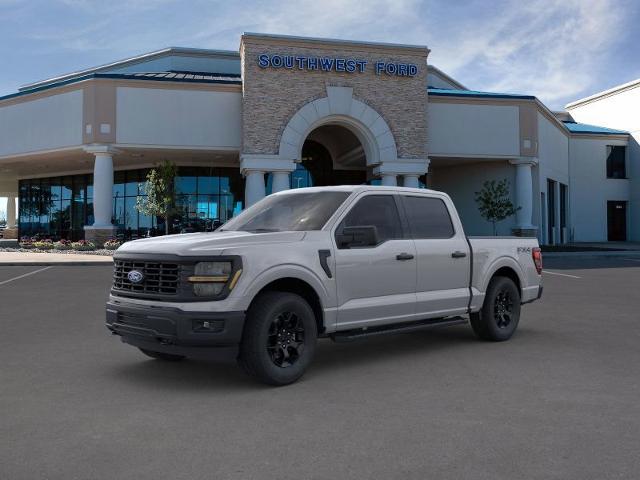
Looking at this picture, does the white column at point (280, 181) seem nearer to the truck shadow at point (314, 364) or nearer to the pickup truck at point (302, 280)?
the truck shadow at point (314, 364)

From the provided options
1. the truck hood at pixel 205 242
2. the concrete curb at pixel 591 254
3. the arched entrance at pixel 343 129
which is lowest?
Answer: the concrete curb at pixel 591 254

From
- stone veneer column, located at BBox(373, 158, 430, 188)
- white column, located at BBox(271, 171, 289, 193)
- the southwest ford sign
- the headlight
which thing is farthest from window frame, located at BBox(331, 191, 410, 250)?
stone veneer column, located at BBox(373, 158, 430, 188)

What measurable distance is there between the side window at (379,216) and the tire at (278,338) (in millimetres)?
1273

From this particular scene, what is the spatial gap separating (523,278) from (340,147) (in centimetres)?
2917

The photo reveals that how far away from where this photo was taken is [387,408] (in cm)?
512

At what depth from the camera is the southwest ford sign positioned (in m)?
29.1

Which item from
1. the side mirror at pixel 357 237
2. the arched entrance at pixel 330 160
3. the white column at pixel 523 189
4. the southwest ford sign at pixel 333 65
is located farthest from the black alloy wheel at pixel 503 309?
the arched entrance at pixel 330 160

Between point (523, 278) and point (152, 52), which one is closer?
point (523, 278)

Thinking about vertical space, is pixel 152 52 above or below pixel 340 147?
above

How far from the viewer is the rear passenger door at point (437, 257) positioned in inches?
285

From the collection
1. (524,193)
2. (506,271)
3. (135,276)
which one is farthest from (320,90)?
(135,276)

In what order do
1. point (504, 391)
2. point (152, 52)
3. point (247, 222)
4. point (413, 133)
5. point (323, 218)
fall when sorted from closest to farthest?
point (504, 391) → point (323, 218) → point (247, 222) → point (413, 133) → point (152, 52)

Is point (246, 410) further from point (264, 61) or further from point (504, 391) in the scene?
point (264, 61)

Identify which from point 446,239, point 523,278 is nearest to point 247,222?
point 446,239
